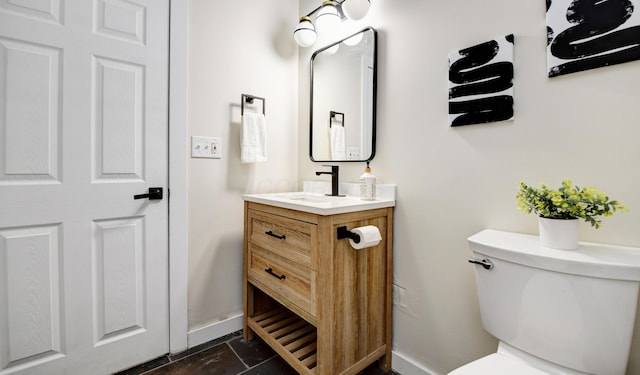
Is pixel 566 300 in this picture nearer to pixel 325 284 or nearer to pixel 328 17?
pixel 325 284

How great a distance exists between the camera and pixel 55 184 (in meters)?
1.22

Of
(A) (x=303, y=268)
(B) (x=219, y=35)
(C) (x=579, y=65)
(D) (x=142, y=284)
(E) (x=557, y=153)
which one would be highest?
(B) (x=219, y=35)

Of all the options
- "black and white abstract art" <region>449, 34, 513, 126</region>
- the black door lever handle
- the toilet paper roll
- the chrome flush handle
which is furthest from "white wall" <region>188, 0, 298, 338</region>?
the chrome flush handle

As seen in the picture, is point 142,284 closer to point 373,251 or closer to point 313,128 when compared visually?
point 373,251

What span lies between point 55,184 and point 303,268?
1.13 metres

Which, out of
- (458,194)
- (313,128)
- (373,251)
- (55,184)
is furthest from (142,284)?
(458,194)

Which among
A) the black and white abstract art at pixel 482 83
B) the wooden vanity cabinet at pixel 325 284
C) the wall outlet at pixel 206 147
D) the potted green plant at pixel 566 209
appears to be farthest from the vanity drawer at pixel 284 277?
the black and white abstract art at pixel 482 83

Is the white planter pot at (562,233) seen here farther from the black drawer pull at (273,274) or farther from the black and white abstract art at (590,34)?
the black drawer pull at (273,274)

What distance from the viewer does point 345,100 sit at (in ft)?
5.43

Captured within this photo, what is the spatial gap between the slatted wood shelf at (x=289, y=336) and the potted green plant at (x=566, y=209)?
103 cm

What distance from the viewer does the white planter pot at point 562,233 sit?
0.81 metres

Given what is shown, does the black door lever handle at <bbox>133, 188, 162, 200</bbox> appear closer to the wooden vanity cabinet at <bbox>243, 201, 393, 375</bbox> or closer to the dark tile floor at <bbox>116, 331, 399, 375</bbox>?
the wooden vanity cabinet at <bbox>243, 201, 393, 375</bbox>

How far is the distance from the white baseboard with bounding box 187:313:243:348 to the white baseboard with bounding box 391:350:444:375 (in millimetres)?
938

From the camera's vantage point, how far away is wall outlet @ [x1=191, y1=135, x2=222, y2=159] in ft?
5.16
